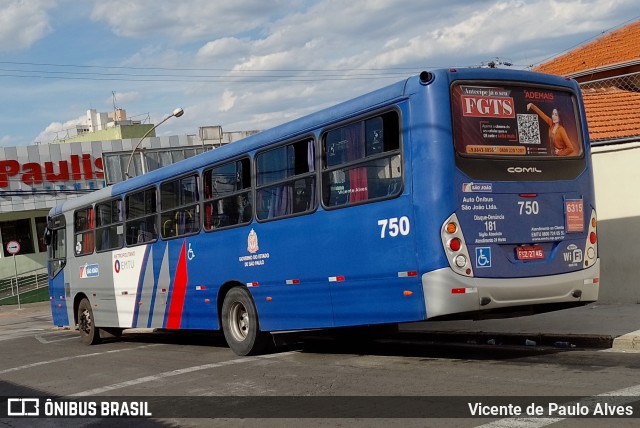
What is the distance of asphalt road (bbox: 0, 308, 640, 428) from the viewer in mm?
7264

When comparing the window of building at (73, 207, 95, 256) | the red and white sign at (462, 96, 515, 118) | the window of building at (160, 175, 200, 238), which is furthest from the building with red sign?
the red and white sign at (462, 96, 515, 118)

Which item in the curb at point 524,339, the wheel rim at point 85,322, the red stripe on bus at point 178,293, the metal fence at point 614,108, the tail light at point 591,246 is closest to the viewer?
the tail light at point 591,246

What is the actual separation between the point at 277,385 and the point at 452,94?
152 inches

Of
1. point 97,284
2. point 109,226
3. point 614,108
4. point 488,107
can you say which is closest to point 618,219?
point 614,108

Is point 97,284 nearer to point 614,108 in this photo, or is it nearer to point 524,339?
point 524,339

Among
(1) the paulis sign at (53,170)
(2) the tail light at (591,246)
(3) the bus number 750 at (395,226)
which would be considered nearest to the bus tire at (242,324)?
(3) the bus number 750 at (395,226)

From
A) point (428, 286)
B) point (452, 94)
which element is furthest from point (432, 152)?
point (428, 286)

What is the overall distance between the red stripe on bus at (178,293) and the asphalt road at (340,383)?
59 centimetres

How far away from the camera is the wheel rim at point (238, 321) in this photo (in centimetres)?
1240

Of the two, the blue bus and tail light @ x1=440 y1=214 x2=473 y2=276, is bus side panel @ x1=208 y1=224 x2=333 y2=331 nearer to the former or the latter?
the blue bus

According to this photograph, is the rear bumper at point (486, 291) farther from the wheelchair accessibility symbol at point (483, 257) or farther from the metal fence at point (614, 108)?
the metal fence at point (614, 108)

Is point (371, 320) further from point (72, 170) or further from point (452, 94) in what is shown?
Answer: point (72, 170)

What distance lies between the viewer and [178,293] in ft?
46.0

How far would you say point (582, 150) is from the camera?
984 cm
